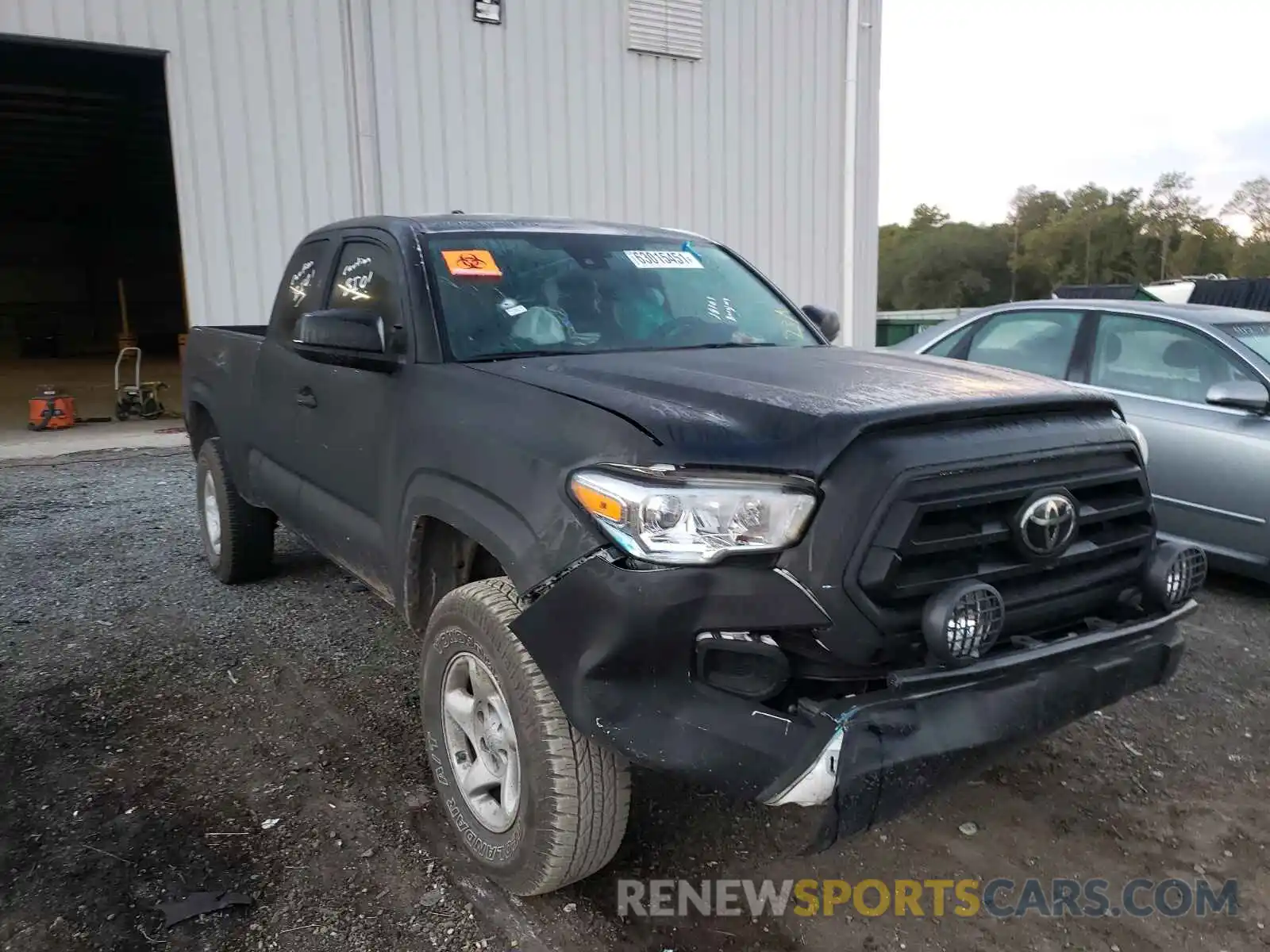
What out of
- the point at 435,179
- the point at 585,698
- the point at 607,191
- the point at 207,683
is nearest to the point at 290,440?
the point at 207,683

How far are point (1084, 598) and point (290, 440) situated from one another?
122 inches

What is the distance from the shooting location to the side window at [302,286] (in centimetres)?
417

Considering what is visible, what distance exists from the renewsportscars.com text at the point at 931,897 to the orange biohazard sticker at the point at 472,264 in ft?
6.63

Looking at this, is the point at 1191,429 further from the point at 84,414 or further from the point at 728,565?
the point at 84,414

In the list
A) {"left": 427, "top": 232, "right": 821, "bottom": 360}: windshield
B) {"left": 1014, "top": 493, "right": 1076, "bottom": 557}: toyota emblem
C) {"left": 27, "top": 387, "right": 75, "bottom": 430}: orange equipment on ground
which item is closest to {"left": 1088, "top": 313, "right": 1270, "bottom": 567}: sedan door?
{"left": 427, "top": 232, "right": 821, "bottom": 360}: windshield

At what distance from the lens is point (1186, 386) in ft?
17.4

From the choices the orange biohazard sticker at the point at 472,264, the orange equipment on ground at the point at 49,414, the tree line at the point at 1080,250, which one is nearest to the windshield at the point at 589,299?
the orange biohazard sticker at the point at 472,264

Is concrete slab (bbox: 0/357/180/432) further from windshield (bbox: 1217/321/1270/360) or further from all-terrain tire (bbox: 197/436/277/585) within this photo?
windshield (bbox: 1217/321/1270/360)

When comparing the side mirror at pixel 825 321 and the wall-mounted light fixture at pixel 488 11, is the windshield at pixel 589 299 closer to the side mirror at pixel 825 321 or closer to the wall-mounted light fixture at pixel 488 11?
the side mirror at pixel 825 321

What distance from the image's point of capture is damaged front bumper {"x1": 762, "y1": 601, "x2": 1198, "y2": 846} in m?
2.02

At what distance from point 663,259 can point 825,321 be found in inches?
35.4

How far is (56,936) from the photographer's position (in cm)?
247

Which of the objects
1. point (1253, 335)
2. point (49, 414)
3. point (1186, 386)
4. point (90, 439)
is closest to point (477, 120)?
point (90, 439)

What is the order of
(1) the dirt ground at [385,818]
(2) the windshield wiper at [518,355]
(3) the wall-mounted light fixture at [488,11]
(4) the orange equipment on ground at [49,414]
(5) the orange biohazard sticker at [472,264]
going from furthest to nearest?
1. (4) the orange equipment on ground at [49,414]
2. (3) the wall-mounted light fixture at [488,11]
3. (5) the orange biohazard sticker at [472,264]
4. (2) the windshield wiper at [518,355]
5. (1) the dirt ground at [385,818]
